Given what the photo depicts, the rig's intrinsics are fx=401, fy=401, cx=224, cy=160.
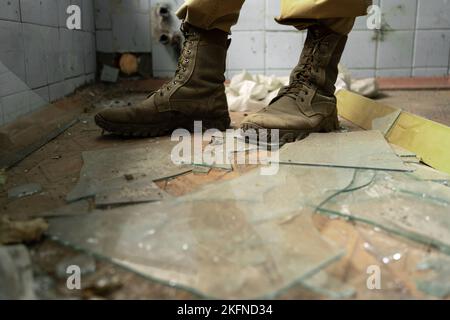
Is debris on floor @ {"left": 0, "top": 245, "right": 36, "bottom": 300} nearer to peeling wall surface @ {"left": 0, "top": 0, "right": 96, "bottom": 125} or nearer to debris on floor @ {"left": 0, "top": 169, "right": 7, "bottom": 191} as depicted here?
debris on floor @ {"left": 0, "top": 169, "right": 7, "bottom": 191}

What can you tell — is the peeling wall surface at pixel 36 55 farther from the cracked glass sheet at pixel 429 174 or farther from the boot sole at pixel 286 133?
the cracked glass sheet at pixel 429 174

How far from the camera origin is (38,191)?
0.80 metres

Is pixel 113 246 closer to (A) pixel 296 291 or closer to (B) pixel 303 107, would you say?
(A) pixel 296 291

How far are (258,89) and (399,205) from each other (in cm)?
134

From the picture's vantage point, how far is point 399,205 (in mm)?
724

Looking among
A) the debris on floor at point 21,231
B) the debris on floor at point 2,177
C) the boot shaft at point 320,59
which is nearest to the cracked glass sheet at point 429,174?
the boot shaft at point 320,59

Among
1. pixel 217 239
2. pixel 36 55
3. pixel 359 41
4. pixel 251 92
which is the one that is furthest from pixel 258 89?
pixel 217 239

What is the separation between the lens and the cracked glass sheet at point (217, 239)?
52cm

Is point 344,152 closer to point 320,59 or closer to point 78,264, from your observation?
point 320,59

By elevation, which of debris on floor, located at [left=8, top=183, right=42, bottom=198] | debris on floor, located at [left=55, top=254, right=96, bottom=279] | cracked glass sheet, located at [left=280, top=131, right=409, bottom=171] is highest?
cracked glass sheet, located at [left=280, top=131, right=409, bottom=171]

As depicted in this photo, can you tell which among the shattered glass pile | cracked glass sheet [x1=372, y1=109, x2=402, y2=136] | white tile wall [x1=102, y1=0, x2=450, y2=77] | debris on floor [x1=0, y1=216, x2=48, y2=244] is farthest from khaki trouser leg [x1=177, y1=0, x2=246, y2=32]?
white tile wall [x1=102, y1=0, x2=450, y2=77]

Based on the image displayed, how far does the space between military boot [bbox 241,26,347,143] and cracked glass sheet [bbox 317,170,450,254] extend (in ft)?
1.11

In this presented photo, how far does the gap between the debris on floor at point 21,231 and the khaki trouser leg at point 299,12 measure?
785mm

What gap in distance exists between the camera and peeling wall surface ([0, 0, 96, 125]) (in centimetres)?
125
